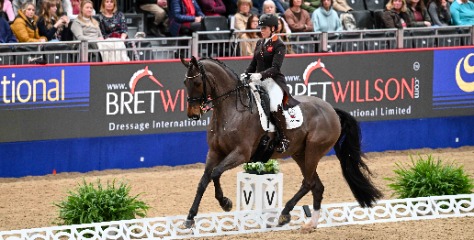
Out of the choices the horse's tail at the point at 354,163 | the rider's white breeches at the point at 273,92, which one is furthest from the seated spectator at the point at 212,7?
the rider's white breeches at the point at 273,92

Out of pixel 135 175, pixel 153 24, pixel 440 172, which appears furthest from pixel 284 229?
pixel 153 24

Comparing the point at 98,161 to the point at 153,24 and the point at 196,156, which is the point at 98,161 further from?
the point at 153,24

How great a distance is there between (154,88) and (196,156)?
4.98ft

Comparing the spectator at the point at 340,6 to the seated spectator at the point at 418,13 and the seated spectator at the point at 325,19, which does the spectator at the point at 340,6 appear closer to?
the seated spectator at the point at 418,13

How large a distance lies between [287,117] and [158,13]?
7.07 meters

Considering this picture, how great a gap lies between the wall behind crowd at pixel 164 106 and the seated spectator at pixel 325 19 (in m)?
0.96

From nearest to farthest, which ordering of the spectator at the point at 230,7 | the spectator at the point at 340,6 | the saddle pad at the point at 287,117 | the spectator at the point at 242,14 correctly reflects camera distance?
the saddle pad at the point at 287,117, the spectator at the point at 242,14, the spectator at the point at 230,7, the spectator at the point at 340,6

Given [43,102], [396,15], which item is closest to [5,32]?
[43,102]

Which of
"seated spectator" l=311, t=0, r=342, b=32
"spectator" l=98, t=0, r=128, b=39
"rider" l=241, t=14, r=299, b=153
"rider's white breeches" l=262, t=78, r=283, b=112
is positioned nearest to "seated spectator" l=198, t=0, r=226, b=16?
"seated spectator" l=311, t=0, r=342, b=32

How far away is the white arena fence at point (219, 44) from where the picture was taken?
699 inches

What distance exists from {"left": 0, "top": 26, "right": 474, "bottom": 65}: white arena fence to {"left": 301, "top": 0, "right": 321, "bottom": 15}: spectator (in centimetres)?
152

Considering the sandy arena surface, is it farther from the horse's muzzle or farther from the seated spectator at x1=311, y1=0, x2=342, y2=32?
the seated spectator at x1=311, y1=0, x2=342, y2=32

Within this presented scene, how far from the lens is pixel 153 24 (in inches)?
832

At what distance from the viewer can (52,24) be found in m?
18.6
